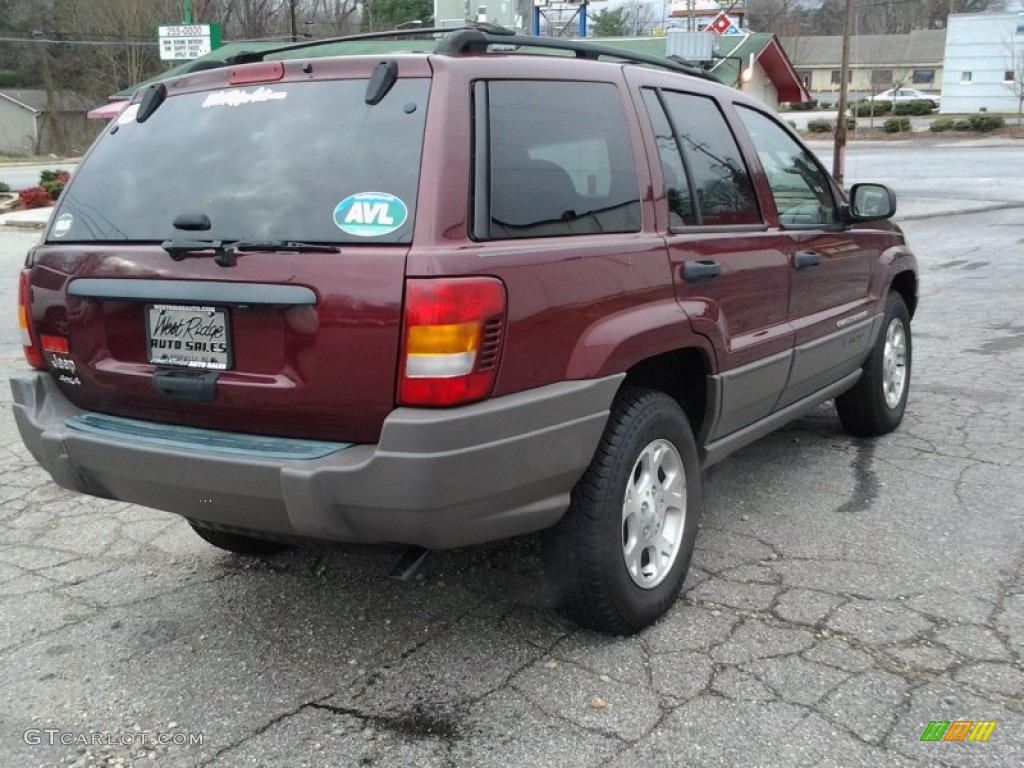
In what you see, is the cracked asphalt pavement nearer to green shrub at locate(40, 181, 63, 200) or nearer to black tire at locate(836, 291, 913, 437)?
black tire at locate(836, 291, 913, 437)

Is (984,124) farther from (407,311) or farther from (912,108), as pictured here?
(407,311)

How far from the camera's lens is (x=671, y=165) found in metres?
3.42

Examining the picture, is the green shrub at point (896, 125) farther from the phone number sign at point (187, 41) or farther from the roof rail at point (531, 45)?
the roof rail at point (531, 45)

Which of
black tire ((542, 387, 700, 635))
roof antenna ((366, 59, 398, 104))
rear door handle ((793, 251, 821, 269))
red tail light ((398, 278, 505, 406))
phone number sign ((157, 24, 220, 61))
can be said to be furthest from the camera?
phone number sign ((157, 24, 220, 61))

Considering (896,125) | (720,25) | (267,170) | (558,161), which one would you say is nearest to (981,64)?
(896,125)

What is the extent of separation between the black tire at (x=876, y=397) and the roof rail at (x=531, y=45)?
6.83 ft

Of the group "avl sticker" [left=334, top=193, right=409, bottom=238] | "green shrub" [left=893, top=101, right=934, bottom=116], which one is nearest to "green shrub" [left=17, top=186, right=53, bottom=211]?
"avl sticker" [left=334, top=193, right=409, bottom=238]

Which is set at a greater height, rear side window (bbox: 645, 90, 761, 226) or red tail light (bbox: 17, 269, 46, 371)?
rear side window (bbox: 645, 90, 761, 226)

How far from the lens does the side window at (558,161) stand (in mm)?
2746

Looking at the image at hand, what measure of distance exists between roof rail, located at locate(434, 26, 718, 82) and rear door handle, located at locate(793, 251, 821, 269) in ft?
3.06

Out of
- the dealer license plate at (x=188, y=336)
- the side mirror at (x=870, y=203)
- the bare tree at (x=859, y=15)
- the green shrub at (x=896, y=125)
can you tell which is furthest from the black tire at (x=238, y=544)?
the bare tree at (x=859, y=15)

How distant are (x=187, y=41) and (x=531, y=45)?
87.5ft

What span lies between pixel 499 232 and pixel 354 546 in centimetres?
103

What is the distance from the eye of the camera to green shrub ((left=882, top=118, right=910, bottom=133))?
48.4 m
